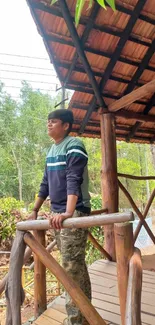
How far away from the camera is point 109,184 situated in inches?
124

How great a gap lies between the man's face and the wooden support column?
5.17 feet

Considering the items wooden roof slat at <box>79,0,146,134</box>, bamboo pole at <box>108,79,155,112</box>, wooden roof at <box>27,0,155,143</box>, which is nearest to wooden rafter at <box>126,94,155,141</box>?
wooden roof at <box>27,0,155,143</box>

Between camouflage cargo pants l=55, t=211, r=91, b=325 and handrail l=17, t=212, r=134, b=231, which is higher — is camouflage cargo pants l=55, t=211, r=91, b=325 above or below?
below

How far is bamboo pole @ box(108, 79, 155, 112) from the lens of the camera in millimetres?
2721

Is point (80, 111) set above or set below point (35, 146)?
below

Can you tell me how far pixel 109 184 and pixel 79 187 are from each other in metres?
1.73

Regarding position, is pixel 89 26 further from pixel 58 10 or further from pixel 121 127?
pixel 121 127

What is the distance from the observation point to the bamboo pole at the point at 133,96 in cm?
272

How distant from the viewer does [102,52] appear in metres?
2.87

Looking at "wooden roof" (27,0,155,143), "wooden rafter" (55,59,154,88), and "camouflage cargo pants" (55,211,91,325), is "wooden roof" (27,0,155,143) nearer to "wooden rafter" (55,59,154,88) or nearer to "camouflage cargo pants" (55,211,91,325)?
"wooden rafter" (55,59,154,88)

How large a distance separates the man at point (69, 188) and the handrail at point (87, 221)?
108 millimetres

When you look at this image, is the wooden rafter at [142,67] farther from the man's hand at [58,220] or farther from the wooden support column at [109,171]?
the man's hand at [58,220]

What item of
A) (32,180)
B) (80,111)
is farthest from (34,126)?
(80,111)

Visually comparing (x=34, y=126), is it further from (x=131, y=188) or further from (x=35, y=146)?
(x=131, y=188)
